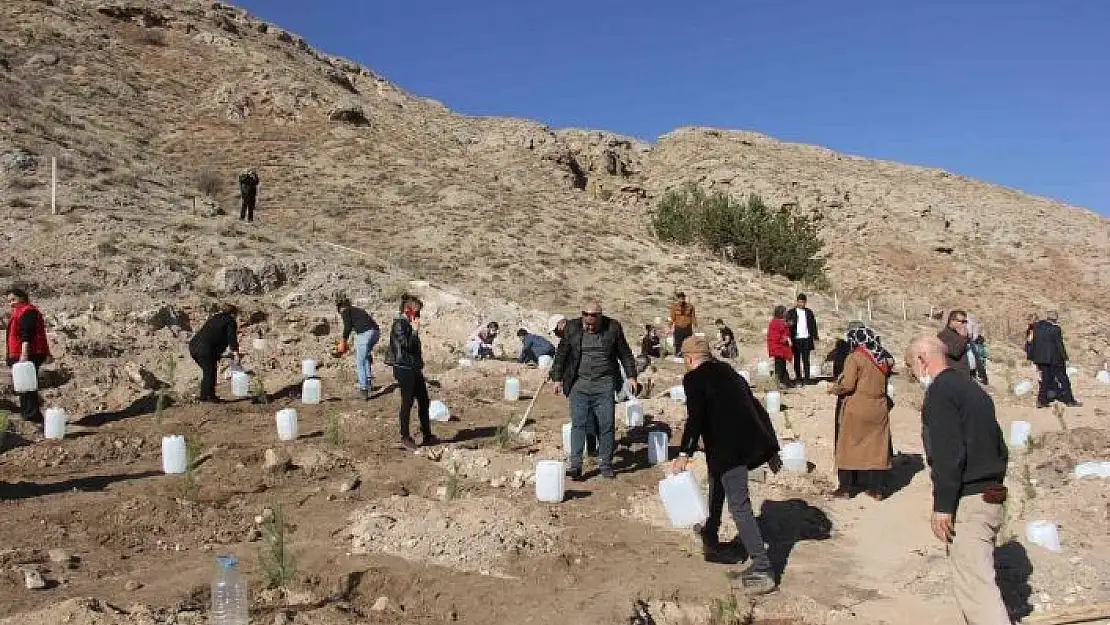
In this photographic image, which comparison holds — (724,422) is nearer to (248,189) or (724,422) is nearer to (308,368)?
(308,368)

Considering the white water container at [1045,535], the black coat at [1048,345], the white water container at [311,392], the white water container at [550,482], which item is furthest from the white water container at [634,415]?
the black coat at [1048,345]

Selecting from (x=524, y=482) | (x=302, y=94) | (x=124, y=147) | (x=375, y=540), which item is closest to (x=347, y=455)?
(x=524, y=482)

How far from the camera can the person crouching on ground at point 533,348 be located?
12688 millimetres

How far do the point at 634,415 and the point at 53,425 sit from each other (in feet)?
19.0

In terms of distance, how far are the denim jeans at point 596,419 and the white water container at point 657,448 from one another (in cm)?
72

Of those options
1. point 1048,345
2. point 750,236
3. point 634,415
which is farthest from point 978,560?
point 750,236

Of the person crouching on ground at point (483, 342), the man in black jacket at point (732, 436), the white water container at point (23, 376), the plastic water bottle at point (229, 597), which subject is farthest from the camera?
the person crouching on ground at point (483, 342)

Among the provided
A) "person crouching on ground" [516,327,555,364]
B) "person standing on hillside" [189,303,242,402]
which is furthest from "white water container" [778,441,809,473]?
"person standing on hillside" [189,303,242,402]

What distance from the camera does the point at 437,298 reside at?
14312 millimetres

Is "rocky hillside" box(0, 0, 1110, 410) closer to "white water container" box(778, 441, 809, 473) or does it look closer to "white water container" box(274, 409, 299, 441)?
"white water container" box(274, 409, 299, 441)

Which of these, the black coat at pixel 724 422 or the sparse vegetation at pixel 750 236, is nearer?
the black coat at pixel 724 422

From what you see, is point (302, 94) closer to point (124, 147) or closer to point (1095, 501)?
point (124, 147)

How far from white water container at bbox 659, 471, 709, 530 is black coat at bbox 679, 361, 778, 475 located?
41cm

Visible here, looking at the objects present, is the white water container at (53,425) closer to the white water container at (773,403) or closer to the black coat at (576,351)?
the black coat at (576,351)
